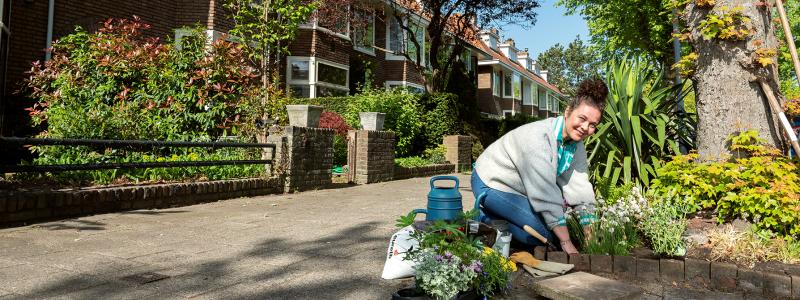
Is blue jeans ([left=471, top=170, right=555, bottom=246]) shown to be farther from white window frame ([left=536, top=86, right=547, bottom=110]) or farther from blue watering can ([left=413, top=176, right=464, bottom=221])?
white window frame ([left=536, top=86, right=547, bottom=110])

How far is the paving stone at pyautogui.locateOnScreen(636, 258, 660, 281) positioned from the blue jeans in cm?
65

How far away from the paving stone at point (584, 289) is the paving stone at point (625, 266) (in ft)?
1.09

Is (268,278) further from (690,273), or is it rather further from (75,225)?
(75,225)

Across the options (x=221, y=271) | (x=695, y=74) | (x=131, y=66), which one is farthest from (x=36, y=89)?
(x=695, y=74)

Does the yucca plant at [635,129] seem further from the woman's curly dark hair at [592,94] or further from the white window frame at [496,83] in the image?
the white window frame at [496,83]

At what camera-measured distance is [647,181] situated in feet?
15.5

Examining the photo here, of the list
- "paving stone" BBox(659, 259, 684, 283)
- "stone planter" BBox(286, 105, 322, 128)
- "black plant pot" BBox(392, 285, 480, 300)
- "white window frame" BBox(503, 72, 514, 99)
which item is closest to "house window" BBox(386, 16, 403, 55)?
"stone planter" BBox(286, 105, 322, 128)

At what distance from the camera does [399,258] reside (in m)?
3.31

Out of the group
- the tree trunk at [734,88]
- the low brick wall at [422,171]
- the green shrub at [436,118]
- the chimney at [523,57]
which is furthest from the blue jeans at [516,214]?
the chimney at [523,57]

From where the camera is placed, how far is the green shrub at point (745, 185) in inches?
135

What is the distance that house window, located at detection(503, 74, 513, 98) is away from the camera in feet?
126

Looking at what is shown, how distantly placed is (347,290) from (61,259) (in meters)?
2.32

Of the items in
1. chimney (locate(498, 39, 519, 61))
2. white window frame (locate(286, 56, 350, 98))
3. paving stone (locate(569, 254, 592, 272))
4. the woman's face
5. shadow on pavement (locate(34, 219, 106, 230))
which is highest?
chimney (locate(498, 39, 519, 61))

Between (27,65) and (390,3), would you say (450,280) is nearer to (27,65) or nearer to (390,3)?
(27,65)
